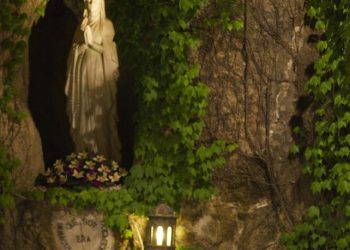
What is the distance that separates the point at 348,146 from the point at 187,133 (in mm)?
1326

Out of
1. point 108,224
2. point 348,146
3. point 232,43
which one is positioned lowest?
point 108,224

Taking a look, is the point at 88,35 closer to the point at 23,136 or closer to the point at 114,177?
the point at 23,136

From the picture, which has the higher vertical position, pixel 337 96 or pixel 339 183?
pixel 337 96

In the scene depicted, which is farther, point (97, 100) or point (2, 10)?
point (97, 100)

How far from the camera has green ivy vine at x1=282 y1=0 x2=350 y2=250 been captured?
6.94m

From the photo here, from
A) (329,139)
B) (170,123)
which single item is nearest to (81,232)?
(170,123)

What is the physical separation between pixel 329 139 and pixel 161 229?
1574 mm

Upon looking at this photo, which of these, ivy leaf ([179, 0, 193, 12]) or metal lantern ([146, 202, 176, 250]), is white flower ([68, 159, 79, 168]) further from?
ivy leaf ([179, 0, 193, 12])

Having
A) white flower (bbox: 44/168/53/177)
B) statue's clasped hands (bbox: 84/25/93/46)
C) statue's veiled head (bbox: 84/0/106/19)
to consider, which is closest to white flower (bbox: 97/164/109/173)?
white flower (bbox: 44/168/53/177)

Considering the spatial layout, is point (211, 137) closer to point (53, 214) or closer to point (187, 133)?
point (187, 133)

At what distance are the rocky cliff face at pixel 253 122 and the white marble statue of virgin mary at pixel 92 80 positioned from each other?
0.44 meters

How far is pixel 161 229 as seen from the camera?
6.74 m

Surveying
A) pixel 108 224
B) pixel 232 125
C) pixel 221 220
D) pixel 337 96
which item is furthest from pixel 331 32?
pixel 108 224

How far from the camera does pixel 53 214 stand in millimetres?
6895
